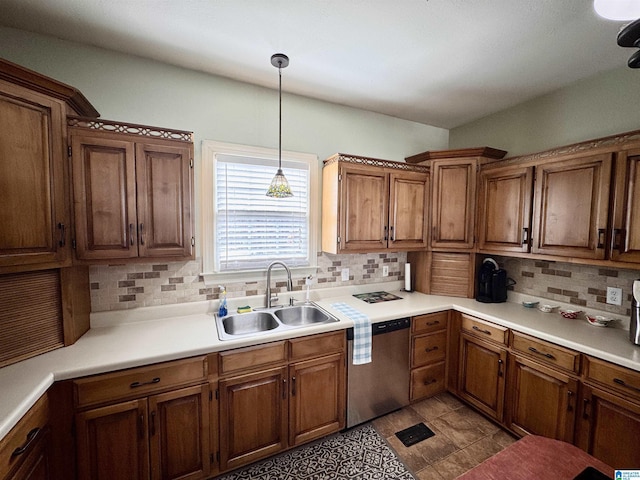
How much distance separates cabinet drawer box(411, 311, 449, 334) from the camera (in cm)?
228

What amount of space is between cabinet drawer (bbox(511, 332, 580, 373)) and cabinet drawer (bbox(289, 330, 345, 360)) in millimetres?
1265

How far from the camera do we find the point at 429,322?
2.34 meters

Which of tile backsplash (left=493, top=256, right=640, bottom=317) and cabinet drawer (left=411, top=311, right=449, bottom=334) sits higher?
tile backsplash (left=493, top=256, right=640, bottom=317)

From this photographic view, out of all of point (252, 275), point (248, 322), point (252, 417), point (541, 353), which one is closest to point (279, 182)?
point (252, 275)

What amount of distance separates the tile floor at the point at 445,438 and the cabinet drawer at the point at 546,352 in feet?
2.26

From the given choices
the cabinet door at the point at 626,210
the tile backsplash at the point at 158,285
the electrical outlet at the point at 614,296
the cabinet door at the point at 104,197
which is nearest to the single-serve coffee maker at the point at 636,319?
the cabinet door at the point at 626,210

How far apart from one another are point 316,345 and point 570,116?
105 inches

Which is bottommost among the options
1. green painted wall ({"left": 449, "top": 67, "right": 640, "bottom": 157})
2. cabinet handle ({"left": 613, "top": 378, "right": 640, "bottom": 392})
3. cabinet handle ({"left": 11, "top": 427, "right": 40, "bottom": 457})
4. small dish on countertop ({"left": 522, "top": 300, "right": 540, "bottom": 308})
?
cabinet handle ({"left": 11, "top": 427, "right": 40, "bottom": 457})

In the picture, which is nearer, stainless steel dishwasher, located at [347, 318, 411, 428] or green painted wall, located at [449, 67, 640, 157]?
green painted wall, located at [449, 67, 640, 157]

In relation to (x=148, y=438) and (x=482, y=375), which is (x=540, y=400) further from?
(x=148, y=438)

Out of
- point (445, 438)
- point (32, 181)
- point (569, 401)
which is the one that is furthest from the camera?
point (445, 438)

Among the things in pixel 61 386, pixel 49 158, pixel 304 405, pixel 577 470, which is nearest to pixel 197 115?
pixel 49 158

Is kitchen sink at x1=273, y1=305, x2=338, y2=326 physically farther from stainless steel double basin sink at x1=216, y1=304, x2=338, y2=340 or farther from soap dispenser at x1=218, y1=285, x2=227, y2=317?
soap dispenser at x1=218, y1=285, x2=227, y2=317

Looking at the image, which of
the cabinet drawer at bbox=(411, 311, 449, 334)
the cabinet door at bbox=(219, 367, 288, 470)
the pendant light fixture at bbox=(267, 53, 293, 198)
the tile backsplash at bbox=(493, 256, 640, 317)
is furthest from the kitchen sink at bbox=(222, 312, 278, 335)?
the tile backsplash at bbox=(493, 256, 640, 317)
